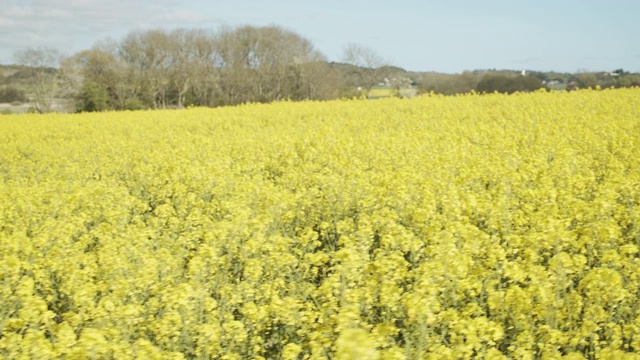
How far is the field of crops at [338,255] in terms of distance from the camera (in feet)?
11.9

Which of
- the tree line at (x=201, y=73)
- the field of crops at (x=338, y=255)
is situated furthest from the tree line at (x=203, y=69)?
the field of crops at (x=338, y=255)

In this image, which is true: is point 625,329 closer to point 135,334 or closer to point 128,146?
point 135,334

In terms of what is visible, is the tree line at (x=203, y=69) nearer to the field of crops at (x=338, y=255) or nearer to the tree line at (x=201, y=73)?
the tree line at (x=201, y=73)

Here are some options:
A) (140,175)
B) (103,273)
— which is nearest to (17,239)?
(103,273)

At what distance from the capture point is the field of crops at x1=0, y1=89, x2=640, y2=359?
11.9 ft

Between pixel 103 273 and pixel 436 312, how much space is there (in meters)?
3.12

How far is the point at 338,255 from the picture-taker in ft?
13.9

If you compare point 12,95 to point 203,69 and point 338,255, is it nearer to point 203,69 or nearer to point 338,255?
point 203,69

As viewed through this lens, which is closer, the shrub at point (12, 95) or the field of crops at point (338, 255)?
the field of crops at point (338, 255)

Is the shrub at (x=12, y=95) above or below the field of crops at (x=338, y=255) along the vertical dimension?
above

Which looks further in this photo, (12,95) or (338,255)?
(12,95)

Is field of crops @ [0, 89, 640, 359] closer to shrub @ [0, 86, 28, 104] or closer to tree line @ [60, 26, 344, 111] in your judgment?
tree line @ [60, 26, 344, 111]

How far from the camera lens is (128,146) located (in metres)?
14.0

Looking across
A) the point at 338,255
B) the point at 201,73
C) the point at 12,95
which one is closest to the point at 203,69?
the point at 201,73
